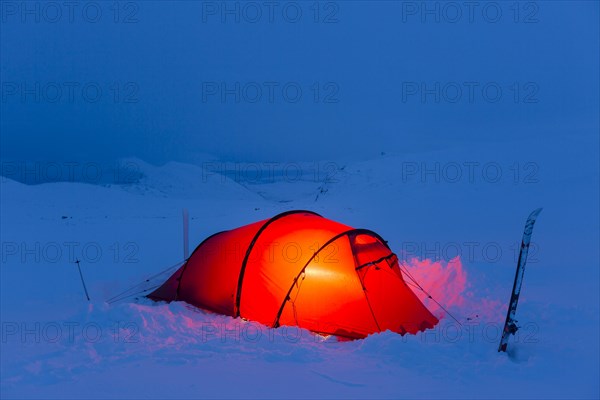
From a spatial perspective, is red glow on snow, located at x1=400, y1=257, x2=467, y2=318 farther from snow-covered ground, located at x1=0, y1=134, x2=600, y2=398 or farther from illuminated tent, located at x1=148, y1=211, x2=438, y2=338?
illuminated tent, located at x1=148, y1=211, x2=438, y2=338

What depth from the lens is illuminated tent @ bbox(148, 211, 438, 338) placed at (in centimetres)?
655

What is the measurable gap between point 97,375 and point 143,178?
164ft

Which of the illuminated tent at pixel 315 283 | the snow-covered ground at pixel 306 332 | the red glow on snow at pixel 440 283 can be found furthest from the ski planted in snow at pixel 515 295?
the red glow on snow at pixel 440 283

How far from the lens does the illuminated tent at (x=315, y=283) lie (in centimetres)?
655

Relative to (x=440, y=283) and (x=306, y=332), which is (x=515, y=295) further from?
(x=440, y=283)

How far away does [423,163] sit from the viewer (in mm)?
32375

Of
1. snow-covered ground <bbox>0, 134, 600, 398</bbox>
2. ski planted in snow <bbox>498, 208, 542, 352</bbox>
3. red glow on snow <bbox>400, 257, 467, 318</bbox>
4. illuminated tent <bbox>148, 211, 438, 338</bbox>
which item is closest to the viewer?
snow-covered ground <bbox>0, 134, 600, 398</bbox>

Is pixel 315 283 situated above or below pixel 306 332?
above

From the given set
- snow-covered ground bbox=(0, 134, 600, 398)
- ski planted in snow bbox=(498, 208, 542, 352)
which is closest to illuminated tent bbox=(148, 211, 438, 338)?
snow-covered ground bbox=(0, 134, 600, 398)

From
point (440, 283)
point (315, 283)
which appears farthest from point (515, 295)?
point (440, 283)

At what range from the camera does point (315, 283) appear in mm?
6703

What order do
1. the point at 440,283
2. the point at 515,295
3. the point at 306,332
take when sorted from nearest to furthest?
the point at 515,295 < the point at 306,332 < the point at 440,283

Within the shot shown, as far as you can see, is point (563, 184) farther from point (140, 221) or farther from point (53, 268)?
point (53, 268)

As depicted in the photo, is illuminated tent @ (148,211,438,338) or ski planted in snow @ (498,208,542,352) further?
illuminated tent @ (148,211,438,338)
